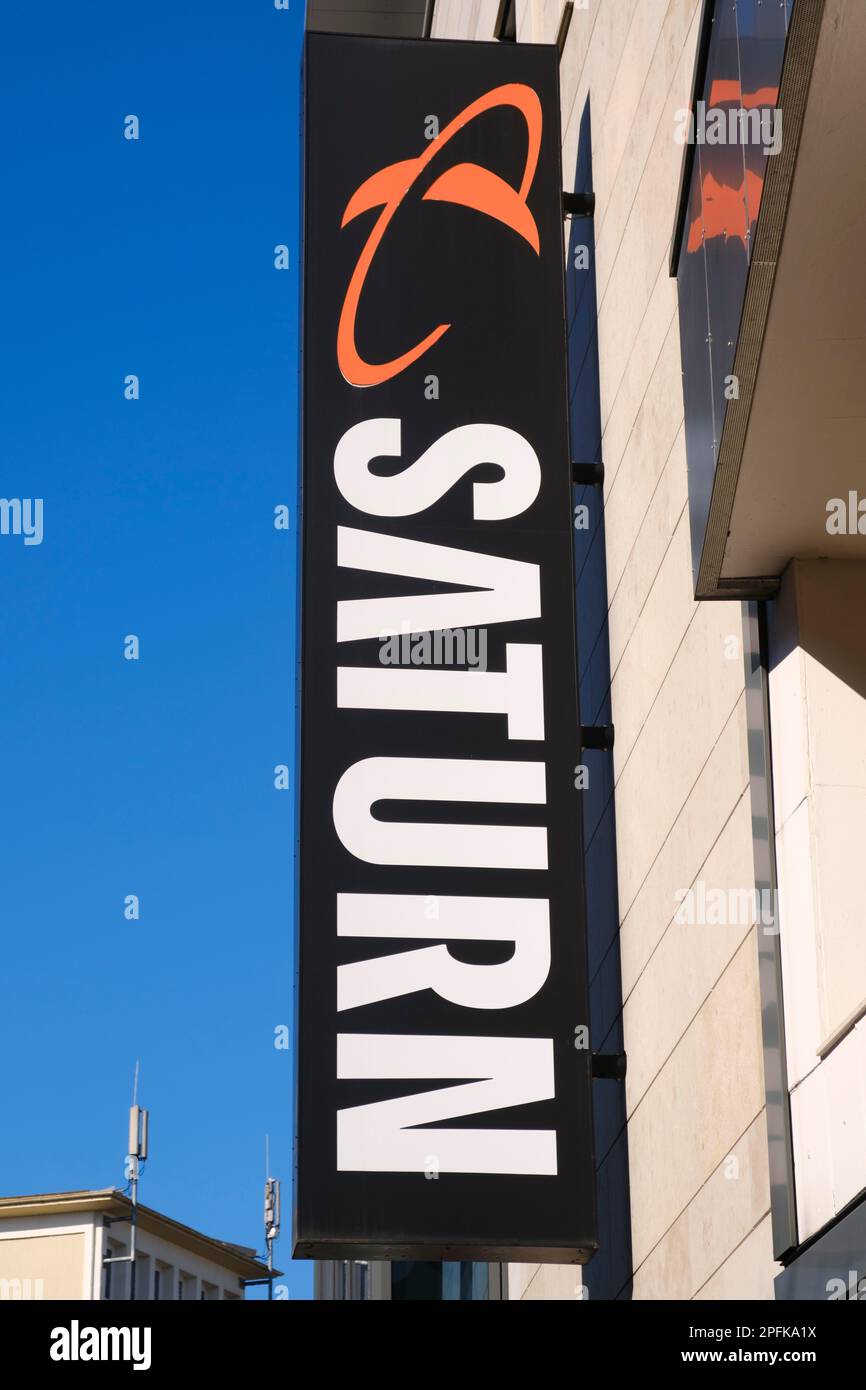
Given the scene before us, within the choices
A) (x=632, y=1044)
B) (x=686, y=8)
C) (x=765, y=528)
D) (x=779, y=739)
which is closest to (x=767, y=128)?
(x=765, y=528)

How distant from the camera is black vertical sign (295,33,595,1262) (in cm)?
936

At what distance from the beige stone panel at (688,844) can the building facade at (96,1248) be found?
65.3m

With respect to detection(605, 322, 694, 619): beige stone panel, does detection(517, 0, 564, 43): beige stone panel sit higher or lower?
higher

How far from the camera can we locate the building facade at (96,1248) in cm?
7219

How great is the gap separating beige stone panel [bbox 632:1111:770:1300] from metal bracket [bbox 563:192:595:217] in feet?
21.0

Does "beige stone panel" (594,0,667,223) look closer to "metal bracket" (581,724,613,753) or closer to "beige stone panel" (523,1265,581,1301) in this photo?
"metal bracket" (581,724,613,753)

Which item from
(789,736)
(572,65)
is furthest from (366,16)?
(789,736)

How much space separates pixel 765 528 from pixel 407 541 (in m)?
3.37

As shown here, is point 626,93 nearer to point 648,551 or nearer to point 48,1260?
point 648,551

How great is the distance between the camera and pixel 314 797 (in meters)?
9.94

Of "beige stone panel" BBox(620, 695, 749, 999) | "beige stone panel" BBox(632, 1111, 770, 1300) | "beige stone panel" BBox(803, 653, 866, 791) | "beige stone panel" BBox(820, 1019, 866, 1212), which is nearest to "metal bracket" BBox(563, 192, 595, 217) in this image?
"beige stone panel" BBox(620, 695, 749, 999)

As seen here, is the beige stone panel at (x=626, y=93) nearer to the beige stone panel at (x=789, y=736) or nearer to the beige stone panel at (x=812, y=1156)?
the beige stone panel at (x=789, y=736)

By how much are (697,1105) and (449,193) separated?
18.8ft
